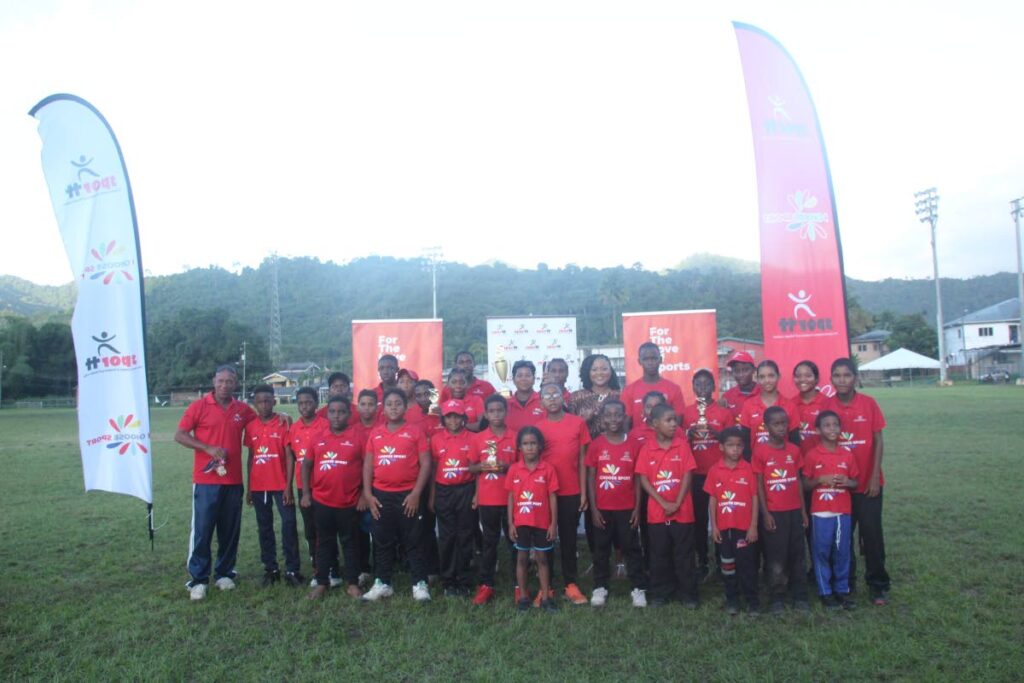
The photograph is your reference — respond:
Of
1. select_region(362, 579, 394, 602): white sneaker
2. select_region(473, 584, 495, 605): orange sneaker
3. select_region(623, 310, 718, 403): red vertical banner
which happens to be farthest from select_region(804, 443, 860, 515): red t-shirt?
select_region(623, 310, 718, 403): red vertical banner

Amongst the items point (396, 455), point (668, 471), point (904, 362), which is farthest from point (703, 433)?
point (904, 362)

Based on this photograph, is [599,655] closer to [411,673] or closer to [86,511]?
[411,673]

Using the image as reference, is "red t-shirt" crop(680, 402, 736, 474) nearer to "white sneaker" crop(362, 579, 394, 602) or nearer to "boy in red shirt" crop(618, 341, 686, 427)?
"boy in red shirt" crop(618, 341, 686, 427)

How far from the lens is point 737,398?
19.7ft

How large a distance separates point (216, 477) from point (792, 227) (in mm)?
5317

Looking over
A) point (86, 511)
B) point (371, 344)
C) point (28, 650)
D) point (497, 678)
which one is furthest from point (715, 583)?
point (86, 511)

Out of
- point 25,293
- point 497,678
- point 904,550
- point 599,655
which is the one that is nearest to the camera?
point 497,678

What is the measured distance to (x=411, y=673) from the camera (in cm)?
411

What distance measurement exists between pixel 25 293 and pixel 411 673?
6043 inches

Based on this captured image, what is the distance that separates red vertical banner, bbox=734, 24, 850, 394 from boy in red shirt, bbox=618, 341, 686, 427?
89 cm

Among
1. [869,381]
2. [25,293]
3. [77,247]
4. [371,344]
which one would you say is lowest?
[869,381]

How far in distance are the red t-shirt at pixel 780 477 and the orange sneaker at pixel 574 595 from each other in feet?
5.08

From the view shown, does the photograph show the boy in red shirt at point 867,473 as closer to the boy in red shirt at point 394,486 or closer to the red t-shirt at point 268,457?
the boy in red shirt at point 394,486

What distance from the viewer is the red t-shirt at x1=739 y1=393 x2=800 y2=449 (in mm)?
5453
